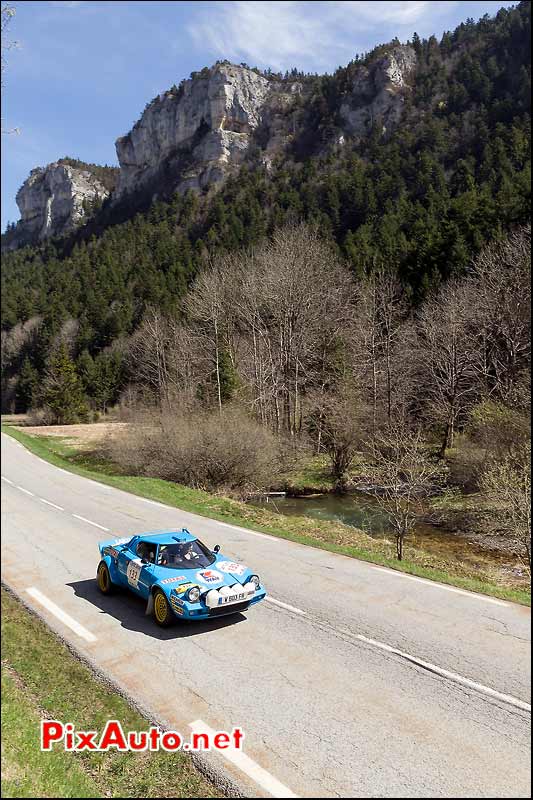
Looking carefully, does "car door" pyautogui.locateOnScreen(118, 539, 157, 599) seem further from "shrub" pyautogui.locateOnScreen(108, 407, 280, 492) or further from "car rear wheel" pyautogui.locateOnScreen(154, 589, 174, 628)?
"shrub" pyautogui.locateOnScreen(108, 407, 280, 492)

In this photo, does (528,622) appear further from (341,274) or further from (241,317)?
(341,274)

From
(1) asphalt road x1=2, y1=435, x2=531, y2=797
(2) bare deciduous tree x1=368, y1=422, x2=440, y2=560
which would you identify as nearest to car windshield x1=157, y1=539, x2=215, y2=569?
(1) asphalt road x1=2, y1=435, x2=531, y2=797

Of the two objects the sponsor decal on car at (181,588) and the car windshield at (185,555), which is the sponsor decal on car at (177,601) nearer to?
the sponsor decal on car at (181,588)

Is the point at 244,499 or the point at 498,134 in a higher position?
the point at 498,134

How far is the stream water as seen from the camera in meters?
16.5

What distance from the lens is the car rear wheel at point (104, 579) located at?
6664mm

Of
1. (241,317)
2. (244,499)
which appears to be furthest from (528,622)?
(241,317)

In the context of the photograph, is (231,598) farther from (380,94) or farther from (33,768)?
(380,94)

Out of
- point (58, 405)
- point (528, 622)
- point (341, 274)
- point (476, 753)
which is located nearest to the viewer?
point (476, 753)

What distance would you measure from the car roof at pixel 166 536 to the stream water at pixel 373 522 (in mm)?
11604

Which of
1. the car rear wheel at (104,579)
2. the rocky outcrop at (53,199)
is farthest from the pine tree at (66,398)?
the rocky outcrop at (53,199)

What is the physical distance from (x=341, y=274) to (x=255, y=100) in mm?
126607

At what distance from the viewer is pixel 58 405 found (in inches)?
2362

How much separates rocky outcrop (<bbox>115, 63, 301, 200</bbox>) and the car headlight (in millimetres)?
133250
